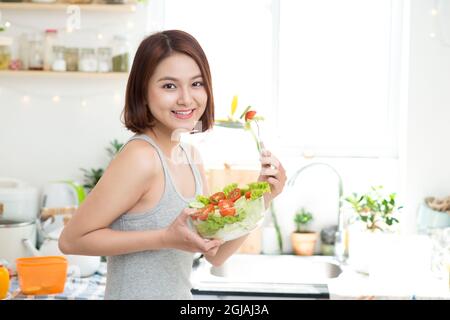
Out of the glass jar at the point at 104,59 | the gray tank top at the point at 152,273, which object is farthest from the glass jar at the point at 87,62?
the gray tank top at the point at 152,273

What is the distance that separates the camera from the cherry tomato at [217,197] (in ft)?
1.63

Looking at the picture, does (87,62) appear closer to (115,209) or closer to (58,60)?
(58,60)

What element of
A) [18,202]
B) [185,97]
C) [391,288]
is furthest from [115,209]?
[18,202]

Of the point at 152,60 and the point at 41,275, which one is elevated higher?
the point at 152,60

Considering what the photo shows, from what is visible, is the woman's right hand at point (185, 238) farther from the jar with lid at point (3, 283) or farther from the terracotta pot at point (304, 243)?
the terracotta pot at point (304, 243)

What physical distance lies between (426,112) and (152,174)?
1061 millimetres

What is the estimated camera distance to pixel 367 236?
1.33 metres

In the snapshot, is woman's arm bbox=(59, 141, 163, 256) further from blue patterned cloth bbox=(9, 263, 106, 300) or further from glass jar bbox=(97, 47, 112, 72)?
glass jar bbox=(97, 47, 112, 72)

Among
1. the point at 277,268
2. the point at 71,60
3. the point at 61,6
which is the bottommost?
the point at 277,268

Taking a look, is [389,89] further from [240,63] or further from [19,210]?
[19,210]

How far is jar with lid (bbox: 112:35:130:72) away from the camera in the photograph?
4.84 ft

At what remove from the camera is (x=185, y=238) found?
0.47 metres

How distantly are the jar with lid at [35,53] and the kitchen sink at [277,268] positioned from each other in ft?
1.95

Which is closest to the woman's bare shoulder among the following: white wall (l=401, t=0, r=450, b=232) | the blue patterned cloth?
the blue patterned cloth
